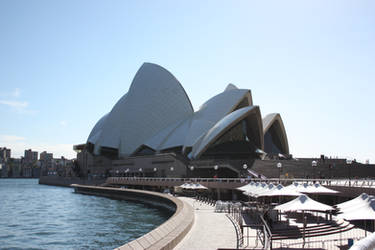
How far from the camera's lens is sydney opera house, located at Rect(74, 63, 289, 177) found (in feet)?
168

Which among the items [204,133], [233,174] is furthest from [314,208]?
[204,133]

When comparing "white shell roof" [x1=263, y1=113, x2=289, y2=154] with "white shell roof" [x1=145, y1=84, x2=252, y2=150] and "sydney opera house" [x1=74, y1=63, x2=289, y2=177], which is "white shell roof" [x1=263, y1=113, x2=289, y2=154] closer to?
"sydney opera house" [x1=74, y1=63, x2=289, y2=177]

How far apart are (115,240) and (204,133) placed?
3817cm

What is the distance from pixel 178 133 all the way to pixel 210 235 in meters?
47.0

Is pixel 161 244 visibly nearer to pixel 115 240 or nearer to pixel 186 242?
pixel 186 242

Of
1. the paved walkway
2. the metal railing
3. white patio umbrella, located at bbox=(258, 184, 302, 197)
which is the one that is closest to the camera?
the paved walkway

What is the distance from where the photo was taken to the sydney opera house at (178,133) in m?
51.1

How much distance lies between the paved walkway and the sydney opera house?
87.8 ft

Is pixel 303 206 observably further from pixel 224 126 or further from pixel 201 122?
pixel 201 122

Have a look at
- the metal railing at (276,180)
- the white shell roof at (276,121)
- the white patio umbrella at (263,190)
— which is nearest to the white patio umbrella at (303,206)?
the white patio umbrella at (263,190)

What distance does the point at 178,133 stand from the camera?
198 ft

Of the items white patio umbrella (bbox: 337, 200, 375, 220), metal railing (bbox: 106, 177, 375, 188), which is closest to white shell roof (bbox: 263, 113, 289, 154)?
metal railing (bbox: 106, 177, 375, 188)

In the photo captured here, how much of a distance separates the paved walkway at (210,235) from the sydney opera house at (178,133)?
2676 centimetres

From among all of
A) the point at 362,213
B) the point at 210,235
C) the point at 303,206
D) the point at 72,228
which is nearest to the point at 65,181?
the point at 72,228
